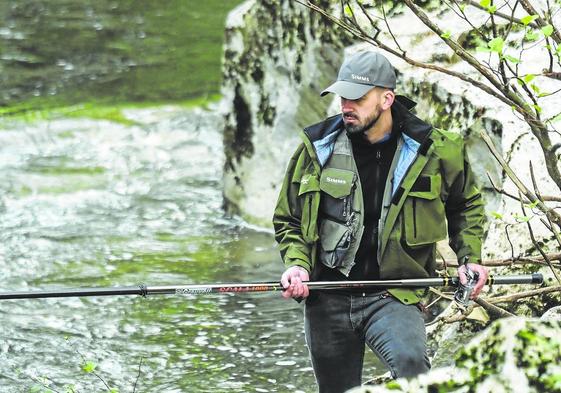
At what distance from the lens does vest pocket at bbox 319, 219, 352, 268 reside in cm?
520

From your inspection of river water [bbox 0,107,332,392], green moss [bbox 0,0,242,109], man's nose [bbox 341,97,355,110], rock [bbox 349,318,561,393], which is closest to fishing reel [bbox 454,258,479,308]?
man's nose [bbox 341,97,355,110]

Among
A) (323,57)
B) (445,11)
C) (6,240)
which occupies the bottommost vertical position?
(6,240)

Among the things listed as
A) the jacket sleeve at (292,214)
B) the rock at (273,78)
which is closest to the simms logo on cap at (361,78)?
the jacket sleeve at (292,214)

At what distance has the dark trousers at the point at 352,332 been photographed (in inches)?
201

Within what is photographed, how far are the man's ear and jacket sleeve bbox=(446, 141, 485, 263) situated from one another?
357mm

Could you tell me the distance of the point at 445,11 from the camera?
31.5 ft

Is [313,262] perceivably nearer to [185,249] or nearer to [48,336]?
[48,336]

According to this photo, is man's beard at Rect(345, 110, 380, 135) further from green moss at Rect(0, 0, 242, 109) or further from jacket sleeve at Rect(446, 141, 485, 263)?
green moss at Rect(0, 0, 242, 109)

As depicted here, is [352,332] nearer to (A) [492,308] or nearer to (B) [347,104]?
(B) [347,104]

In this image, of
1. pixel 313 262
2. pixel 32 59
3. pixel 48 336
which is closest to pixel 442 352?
pixel 313 262

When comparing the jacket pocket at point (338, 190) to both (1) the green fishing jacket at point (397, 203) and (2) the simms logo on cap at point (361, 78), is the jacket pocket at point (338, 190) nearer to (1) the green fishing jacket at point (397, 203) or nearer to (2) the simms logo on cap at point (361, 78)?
(1) the green fishing jacket at point (397, 203)

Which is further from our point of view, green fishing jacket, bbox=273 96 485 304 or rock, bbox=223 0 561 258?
rock, bbox=223 0 561 258

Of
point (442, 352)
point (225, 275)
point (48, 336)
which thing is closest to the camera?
point (442, 352)

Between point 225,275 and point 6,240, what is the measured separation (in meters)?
2.38
